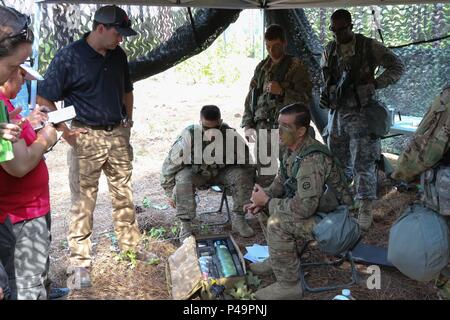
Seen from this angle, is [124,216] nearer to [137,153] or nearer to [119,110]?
[119,110]

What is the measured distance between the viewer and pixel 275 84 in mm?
4988

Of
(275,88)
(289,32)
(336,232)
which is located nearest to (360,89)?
(275,88)

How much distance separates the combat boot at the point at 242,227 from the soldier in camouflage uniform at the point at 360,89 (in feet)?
3.92

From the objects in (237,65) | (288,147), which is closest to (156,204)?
(288,147)

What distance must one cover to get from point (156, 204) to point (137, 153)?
109 inches

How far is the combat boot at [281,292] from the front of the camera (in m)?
3.48

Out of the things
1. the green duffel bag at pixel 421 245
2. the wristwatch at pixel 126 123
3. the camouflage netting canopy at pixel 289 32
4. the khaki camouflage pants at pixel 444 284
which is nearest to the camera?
the green duffel bag at pixel 421 245

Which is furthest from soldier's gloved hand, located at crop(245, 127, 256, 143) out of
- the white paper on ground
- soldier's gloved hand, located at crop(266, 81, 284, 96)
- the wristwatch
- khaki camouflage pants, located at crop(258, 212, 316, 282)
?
khaki camouflage pants, located at crop(258, 212, 316, 282)

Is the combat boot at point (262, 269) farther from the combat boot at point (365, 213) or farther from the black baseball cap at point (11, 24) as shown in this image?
the black baseball cap at point (11, 24)

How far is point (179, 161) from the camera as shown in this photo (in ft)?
15.4

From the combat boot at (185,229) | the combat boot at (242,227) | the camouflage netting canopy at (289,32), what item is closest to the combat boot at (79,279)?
the combat boot at (185,229)

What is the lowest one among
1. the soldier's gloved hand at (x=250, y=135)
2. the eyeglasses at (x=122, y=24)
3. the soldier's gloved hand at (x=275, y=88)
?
the soldier's gloved hand at (x=250, y=135)

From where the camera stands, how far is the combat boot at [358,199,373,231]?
4.83 meters

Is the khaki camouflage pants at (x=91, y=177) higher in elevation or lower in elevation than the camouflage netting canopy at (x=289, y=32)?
lower
